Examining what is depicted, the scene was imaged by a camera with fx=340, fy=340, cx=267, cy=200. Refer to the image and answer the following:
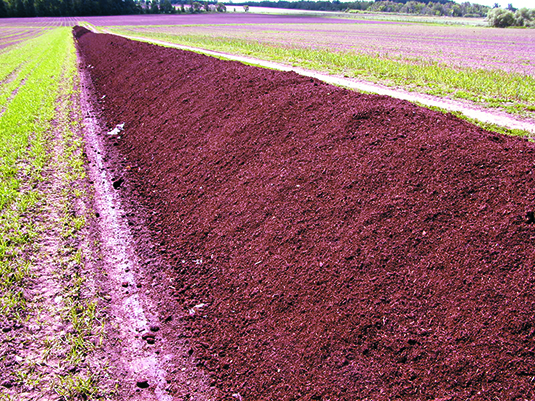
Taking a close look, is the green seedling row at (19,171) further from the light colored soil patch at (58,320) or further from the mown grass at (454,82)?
the mown grass at (454,82)

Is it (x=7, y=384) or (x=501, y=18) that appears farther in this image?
(x=501, y=18)

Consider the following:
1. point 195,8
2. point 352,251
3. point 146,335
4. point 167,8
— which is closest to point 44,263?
point 146,335

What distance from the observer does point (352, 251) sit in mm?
3928

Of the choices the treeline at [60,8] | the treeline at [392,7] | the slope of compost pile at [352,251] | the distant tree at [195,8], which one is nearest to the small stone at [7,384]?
the slope of compost pile at [352,251]

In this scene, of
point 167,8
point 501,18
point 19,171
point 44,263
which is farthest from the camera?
point 167,8

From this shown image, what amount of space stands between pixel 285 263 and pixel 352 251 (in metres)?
0.83

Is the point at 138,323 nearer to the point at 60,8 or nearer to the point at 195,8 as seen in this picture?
the point at 60,8

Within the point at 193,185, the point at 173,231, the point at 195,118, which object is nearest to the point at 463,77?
the point at 195,118

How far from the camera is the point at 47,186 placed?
22.6ft

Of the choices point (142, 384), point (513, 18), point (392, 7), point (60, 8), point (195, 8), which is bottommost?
point (142, 384)

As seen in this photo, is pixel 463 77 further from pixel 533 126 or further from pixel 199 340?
pixel 199 340

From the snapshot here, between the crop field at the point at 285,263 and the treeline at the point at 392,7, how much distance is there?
16190 cm

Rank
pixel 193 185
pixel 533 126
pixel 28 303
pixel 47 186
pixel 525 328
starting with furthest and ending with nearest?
pixel 533 126 < pixel 47 186 < pixel 193 185 < pixel 28 303 < pixel 525 328

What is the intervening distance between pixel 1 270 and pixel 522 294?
6038 mm
